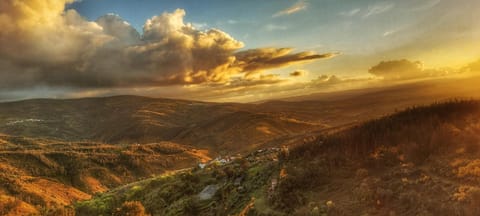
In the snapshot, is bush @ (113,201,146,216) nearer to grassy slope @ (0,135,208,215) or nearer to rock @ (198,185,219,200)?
rock @ (198,185,219,200)

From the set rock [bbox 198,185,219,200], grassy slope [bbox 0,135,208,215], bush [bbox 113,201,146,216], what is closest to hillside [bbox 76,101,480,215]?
rock [bbox 198,185,219,200]

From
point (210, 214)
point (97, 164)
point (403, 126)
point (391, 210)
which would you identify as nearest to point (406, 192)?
point (391, 210)

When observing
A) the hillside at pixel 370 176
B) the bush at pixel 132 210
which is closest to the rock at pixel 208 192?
the hillside at pixel 370 176

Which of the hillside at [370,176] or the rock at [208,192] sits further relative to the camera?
the rock at [208,192]

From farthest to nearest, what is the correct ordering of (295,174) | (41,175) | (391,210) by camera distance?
1. (41,175)
2. (295,174)
3. (391,210)

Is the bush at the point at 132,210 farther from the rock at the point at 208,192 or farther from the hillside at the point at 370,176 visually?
the rock at the point at 208,192

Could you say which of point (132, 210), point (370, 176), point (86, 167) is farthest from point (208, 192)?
point (86, 167)

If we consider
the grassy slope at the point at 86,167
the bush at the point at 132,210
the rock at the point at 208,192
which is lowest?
the grassy slope at the point at 86,167

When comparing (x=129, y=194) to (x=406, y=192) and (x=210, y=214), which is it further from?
(x=406, y=192)
